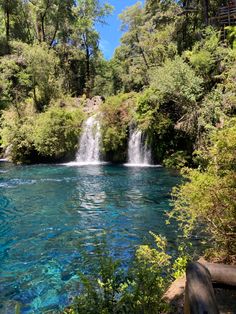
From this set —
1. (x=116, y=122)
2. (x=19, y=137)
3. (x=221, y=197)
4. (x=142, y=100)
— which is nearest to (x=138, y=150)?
(x=116, y=122)

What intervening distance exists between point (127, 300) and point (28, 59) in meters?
29.6

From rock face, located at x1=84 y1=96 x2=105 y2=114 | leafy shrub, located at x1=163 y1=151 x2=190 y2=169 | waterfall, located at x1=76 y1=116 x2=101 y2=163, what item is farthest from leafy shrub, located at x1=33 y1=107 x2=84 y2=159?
leafy shrub, located at x1=163 y1=151 x2=190 y2=169

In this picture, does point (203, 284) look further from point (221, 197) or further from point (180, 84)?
point (180, 84)

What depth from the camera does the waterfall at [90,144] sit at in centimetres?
2508

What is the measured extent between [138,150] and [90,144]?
14.1 feet

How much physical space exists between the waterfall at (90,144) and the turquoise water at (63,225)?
7.85 metres

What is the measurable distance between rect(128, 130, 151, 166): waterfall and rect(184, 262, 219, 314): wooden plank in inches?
784

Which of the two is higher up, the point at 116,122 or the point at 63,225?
the point at 116,122

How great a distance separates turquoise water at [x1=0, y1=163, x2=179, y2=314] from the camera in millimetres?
5832

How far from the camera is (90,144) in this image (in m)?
25.4

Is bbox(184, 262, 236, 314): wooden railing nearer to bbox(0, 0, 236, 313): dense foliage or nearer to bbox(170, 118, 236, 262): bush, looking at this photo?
bbox(0, 0, 236, 313): dense foliage

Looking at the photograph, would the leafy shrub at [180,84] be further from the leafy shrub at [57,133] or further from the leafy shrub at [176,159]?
the leafy shrub at [57,133]

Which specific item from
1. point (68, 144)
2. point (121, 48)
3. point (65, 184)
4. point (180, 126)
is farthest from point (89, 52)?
point (65, 184)

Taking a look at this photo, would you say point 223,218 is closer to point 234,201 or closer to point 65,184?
point 234,201
